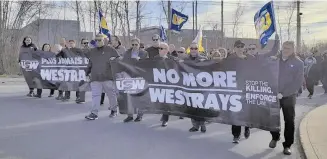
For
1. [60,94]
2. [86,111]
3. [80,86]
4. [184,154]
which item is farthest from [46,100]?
[184,154]

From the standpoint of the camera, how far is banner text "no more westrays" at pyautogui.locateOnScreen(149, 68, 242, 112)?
22.7 feet

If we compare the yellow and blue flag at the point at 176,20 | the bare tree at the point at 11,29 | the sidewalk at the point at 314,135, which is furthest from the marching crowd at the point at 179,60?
the bare tree at the point at 11,29

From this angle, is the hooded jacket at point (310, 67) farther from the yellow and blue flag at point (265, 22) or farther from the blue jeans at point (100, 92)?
the blue jeans at point (100, 92)

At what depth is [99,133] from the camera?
25.2 feet

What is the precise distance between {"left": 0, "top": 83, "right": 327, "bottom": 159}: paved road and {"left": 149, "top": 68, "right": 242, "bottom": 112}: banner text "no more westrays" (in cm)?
67

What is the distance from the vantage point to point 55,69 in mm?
12625

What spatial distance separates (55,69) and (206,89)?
6.74 metres

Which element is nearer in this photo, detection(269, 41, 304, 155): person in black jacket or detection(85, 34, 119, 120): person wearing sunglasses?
detection(269, 41, 304, 155): person in black jacket

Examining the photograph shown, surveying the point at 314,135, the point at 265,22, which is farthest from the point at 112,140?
the point at 265,22

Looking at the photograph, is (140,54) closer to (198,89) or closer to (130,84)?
(130,84)

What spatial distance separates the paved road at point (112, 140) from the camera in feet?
20.5

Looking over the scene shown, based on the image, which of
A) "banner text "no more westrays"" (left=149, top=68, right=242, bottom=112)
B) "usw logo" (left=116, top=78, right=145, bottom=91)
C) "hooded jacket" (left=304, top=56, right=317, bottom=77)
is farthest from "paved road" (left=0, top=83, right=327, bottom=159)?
"hooded jacket" (left=304, top=56, right=317, bottom=77)

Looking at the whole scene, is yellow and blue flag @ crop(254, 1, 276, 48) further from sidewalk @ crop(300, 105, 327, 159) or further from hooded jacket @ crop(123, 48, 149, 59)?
hooded jacket @ crop(123, 48, 149, 59)

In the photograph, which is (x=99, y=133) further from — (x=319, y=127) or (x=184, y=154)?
(x=319, y=127)
